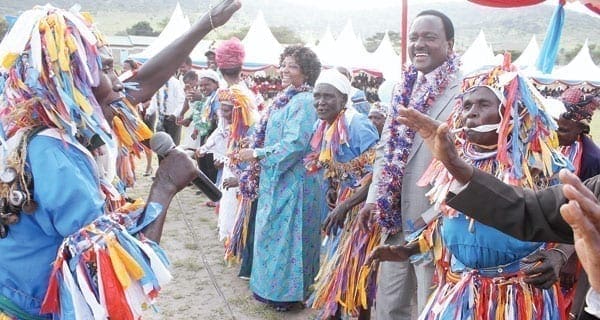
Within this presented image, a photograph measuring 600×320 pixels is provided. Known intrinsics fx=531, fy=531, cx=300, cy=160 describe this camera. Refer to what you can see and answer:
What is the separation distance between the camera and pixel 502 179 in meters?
2.33

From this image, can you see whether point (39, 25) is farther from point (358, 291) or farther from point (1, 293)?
point (358, 291)

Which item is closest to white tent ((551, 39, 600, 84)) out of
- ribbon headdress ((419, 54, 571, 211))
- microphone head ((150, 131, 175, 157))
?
ribbon headdress ((419, 54, 571, 211))

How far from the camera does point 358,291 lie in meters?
3.90

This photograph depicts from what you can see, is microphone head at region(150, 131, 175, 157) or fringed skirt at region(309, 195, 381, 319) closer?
microphone head at region(150, 131, 175, 157)

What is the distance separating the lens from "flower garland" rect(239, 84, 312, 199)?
4652 mm

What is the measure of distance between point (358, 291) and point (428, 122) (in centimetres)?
236

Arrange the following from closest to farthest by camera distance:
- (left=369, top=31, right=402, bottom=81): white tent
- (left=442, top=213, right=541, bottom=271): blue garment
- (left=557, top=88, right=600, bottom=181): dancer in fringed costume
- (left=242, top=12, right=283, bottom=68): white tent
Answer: (left=442, top=213, right=541, bottom=271): blue garment, (left=557, top=88, right=600, bottom=181): dancer in fringed costume, (left=242, top=12, right=283, bottom=68): white tent, (left=369, top=31, right=402, bottom=81): white tent

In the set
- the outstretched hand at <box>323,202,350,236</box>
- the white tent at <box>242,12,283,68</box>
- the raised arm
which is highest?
the raised arm

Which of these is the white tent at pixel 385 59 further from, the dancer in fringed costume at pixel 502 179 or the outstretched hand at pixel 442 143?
the outstretched hand at pixel 442 143

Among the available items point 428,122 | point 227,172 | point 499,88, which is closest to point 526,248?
point 499,88

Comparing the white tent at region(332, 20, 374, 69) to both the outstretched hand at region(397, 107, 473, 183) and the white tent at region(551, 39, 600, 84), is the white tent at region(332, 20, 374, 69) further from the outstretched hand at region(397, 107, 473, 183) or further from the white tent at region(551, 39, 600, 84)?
the outstretched hand at region(397, 107, 473, 183)

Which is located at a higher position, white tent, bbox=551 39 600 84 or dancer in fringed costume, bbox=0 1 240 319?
dancer in fringed costume, bbox=0 1 240 319

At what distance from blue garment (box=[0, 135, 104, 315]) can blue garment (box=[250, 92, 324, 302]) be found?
2.58m

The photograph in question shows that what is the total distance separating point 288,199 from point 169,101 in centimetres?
582
